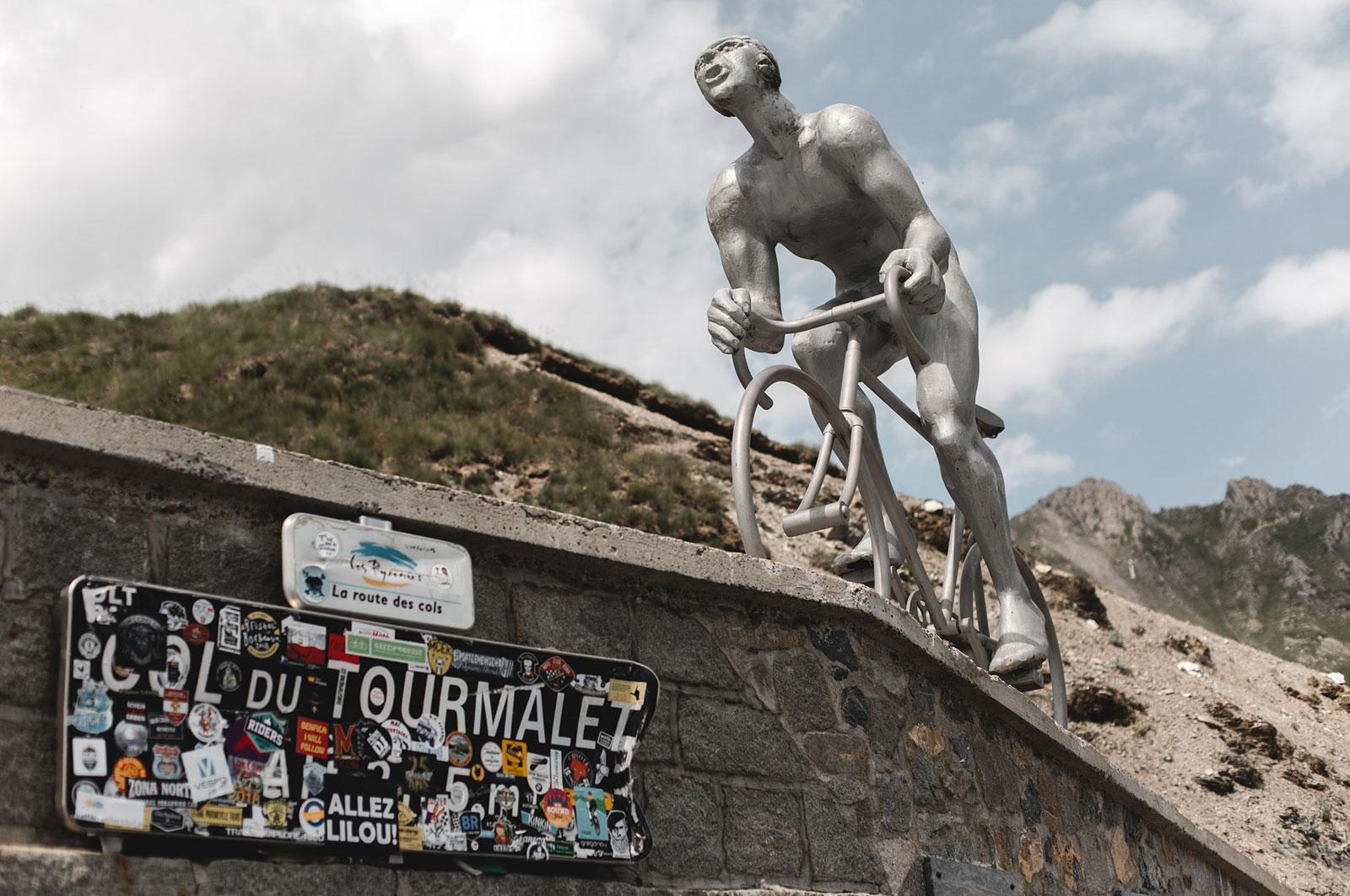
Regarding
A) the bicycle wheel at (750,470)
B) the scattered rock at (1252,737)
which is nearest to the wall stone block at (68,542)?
the bicycle wheel at (750,470)

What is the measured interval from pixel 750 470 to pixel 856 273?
1.01 m

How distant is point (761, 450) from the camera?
16016 mm

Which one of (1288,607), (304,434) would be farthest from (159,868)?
(1288,607)

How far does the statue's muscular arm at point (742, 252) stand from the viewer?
17.1 ft

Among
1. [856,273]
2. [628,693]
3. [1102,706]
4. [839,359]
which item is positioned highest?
[856,273]

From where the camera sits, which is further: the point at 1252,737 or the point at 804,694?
the point at 1252,737

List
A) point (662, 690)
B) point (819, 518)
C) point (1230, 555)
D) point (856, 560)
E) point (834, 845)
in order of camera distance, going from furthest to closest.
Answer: point (1230, 555) → point (856, 560) → point (819, 518) → point (834, 845) → point (662, 690)

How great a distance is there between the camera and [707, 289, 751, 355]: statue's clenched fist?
16.7ft

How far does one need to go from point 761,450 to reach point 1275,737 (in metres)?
7.00

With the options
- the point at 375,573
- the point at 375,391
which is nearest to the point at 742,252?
the point at 375,573

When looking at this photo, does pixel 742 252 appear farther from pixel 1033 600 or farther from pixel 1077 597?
pixel 1077 597

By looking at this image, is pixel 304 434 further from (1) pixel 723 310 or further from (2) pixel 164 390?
(1) pixel 723 310

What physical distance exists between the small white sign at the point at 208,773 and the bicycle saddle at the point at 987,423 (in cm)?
366

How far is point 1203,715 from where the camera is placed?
10.5 m
